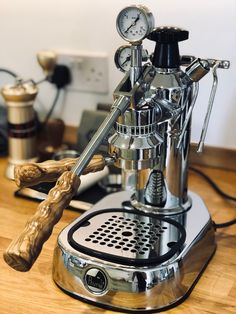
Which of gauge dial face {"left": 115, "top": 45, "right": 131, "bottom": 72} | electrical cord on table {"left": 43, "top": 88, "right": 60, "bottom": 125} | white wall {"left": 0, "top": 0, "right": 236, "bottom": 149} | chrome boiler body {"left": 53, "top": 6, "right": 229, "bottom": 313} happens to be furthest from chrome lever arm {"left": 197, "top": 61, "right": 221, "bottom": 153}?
electrical cord on table {"left": 43, "top": 88, "right": 60, "bottom": 125}

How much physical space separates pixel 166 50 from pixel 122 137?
0.14 meters

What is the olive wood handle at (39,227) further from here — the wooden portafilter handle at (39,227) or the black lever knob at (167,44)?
the black lever knob at (167,44)

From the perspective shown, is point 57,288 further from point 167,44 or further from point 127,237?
point 167,44

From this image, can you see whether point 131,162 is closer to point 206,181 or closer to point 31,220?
point 31,220

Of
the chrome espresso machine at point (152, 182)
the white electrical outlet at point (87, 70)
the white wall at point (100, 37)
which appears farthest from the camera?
the white electrical outlet at point (87, 70)

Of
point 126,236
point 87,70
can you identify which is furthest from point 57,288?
point 87,70

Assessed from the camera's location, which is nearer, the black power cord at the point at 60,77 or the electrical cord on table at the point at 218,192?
the electrical cord on table at the point at 218,192

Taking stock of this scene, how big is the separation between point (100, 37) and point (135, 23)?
0.45m

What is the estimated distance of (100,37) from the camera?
3.62 feet

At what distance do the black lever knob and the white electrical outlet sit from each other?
0.38 m

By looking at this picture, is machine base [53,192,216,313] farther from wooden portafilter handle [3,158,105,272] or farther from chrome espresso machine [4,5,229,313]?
wooden portafilter handle [3,158,105,272]

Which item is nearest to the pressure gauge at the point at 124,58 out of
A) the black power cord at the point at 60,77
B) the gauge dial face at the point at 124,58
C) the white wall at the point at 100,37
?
the gauge dial face at the point at 124,58

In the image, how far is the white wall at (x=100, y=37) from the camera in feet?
3.26

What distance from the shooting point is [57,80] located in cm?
116
